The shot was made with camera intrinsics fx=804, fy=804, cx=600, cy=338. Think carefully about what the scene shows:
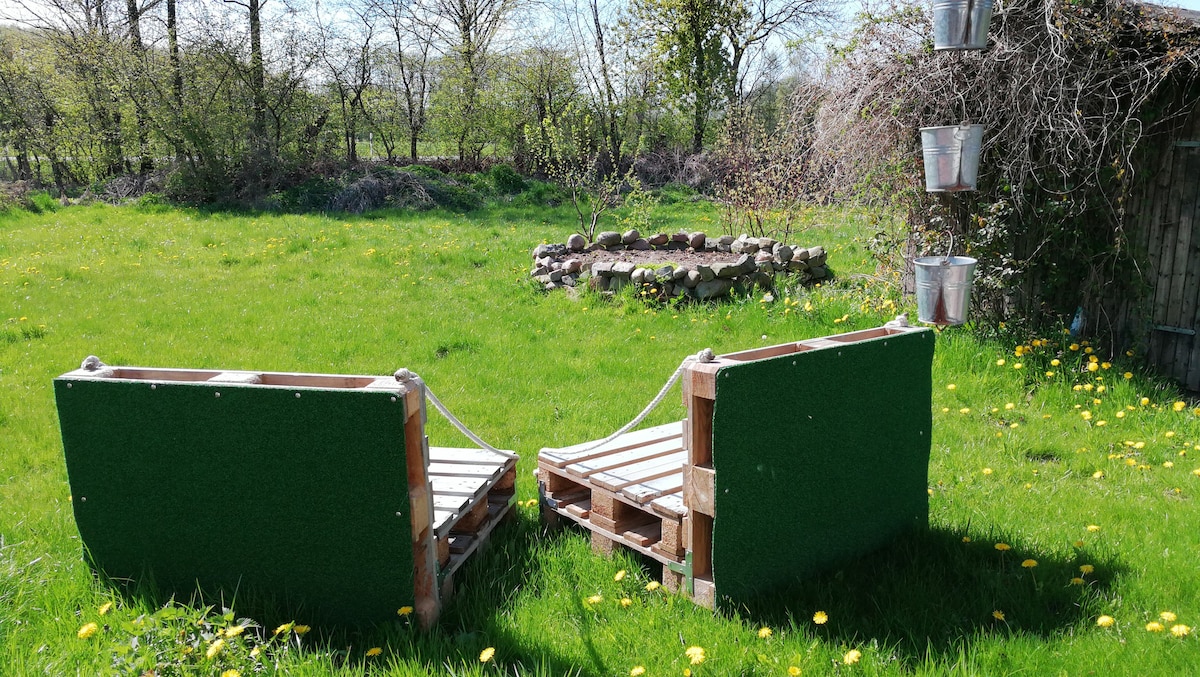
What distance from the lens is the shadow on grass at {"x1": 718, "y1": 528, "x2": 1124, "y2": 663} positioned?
285 centimetres

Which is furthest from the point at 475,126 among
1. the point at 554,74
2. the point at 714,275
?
the point at 714,275

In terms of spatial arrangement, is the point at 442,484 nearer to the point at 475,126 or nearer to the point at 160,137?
the point at 160,137

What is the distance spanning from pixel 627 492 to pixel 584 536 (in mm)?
439

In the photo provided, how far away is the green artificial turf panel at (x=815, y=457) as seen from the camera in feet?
9.24

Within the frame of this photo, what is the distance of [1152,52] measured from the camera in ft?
17.9

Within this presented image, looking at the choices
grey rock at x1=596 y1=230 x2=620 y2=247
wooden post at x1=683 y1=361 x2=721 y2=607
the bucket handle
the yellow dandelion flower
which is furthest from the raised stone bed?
the yellow dandelion flower

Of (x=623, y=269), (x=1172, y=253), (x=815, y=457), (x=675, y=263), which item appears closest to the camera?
(x=815, y=457)

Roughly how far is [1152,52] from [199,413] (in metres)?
6.18

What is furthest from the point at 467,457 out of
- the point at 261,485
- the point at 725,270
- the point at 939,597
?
the point at 725,270

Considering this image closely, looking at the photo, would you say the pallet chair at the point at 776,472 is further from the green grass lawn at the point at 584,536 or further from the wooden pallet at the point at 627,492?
the green grass lawn at the point at 584,536

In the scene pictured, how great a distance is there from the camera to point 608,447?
4.02m

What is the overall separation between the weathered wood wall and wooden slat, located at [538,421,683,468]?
13.0 feet

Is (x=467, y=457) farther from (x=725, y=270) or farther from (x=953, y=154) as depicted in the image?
(x=725, y=270)

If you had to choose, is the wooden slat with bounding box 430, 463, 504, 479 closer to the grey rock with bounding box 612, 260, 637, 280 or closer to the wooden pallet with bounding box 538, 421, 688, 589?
the wooden pallet with bounding box 538, 421, 688, 589
